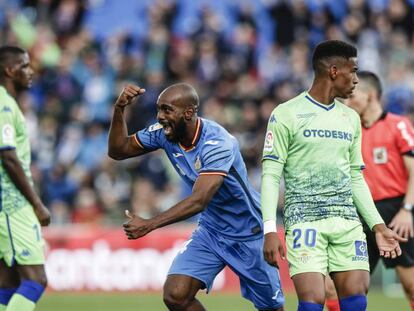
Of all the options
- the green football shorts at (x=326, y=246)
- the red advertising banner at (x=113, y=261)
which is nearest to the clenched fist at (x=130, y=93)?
the green football shorts at (x=326, y=246)

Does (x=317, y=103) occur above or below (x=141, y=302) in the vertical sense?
above

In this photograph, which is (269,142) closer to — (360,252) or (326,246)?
(326,246)

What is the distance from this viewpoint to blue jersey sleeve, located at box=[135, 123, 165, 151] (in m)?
8.35

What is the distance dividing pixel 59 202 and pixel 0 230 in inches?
339

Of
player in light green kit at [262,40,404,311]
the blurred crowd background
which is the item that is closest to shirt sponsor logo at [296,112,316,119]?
player in light green kit at [262,40,404,311]

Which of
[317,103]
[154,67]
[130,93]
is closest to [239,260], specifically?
[317,103]

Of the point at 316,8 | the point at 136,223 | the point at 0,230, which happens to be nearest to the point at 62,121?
the point at 316,8

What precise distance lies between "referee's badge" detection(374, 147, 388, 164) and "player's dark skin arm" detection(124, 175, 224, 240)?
247 centimetres

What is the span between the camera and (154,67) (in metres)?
19.4

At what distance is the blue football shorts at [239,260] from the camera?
27.0ft

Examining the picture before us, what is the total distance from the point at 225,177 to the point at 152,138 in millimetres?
716

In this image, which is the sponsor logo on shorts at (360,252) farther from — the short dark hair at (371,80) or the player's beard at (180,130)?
the short dark hair at (371,80)

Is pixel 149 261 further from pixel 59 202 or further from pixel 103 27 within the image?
pixel 103 27

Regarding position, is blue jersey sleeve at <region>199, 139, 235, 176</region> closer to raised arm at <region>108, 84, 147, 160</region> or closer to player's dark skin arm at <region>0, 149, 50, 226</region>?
raised arm at <region>108, 84, 147, 160</region>
